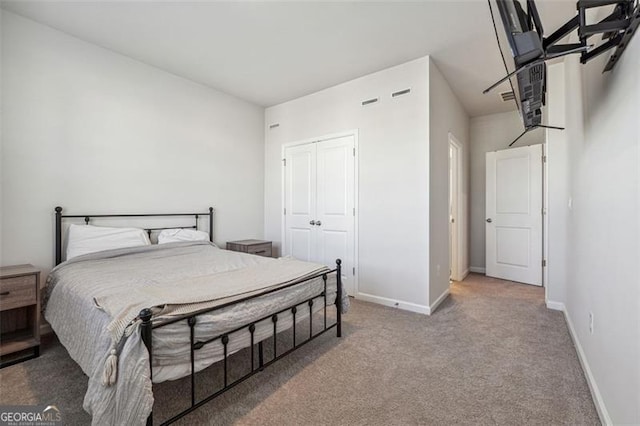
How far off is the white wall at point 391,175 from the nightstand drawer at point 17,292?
3.05 meters

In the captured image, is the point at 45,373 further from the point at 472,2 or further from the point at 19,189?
the point at 472,2

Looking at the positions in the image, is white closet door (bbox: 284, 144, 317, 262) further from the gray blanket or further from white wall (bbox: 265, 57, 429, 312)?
the gray blanket

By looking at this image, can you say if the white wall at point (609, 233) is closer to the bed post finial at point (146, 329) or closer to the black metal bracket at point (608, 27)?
the black metal bracket at point (608, 27)

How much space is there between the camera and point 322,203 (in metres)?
4.00

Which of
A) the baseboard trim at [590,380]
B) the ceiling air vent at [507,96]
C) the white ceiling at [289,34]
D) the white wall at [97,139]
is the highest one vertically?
the white ceiling at [289,34]

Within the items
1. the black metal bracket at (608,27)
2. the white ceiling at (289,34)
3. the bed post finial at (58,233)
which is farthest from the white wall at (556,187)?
the bed post finial at (58,233)

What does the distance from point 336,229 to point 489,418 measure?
2.55m

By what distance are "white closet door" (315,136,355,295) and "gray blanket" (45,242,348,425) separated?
1234 mm

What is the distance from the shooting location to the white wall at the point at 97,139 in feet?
8.07

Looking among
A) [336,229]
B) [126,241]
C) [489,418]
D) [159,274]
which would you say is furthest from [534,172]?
[126,241]

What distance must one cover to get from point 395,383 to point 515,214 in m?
3.71

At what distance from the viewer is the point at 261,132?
15.2ft

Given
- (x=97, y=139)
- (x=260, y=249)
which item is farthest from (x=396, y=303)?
(x=97, y=139)

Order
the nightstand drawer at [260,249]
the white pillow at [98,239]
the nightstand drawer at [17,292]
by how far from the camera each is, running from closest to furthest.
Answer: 1. the nightstand drawer at [17,292]
2. the white pillow at [98,239]
3. the nightstand drawer at [260,249]
